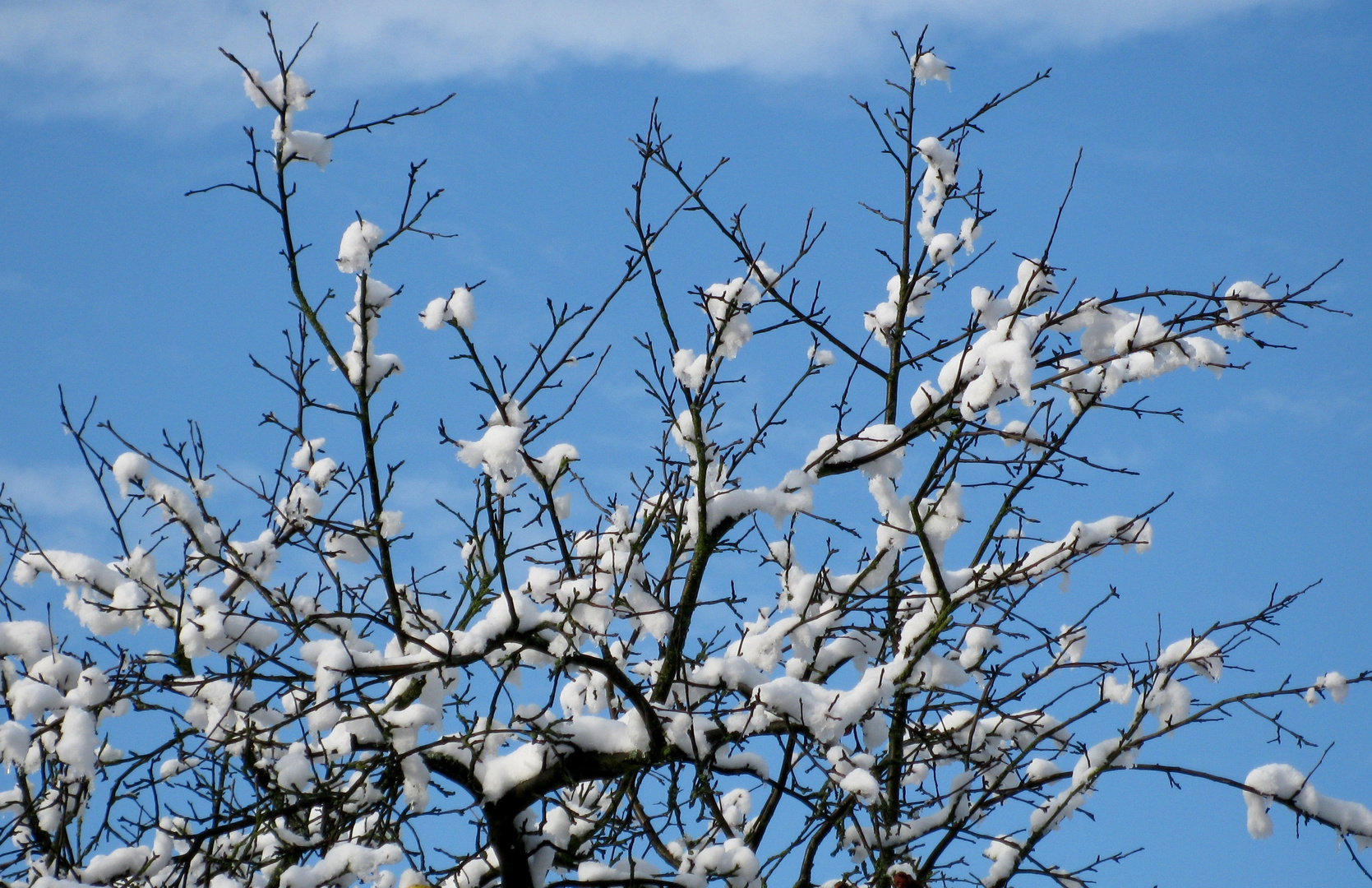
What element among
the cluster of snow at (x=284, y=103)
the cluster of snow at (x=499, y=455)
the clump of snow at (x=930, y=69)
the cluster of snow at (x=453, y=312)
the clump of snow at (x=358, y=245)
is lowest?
the cluster of snow at (x=499, y=455)

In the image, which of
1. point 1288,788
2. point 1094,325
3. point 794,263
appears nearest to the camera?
point 1288,788

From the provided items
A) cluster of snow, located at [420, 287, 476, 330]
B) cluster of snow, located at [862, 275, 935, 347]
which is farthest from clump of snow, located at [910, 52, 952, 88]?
cluster of snow, located at [420, 287, 476, 330]

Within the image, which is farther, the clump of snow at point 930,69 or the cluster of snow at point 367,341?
the clump of snow at point 930,69

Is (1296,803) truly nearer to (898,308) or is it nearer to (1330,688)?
(1330,688)

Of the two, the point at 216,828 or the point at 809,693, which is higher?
the point at 809,693

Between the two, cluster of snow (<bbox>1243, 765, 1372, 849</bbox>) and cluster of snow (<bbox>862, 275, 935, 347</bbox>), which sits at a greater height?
cluster of snow (<bbox>862, 275, 935, 347</bbox>)

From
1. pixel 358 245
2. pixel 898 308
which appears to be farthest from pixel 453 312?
pixel 898 308

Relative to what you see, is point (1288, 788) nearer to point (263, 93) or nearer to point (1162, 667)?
point (1162, 667)

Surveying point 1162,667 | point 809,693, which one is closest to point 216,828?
point 809,693

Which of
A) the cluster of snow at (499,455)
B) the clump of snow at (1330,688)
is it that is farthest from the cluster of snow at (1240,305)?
the cluster of snow at (499,455)

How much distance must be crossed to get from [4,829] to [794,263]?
4.30 metres

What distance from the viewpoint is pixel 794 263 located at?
5.30 metres

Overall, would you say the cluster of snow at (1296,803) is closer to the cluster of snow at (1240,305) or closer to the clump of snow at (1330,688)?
the clump of snow at (1330,688)

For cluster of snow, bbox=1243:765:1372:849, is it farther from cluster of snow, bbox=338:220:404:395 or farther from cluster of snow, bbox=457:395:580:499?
cluster of snow, bbox=338:220:404:395
